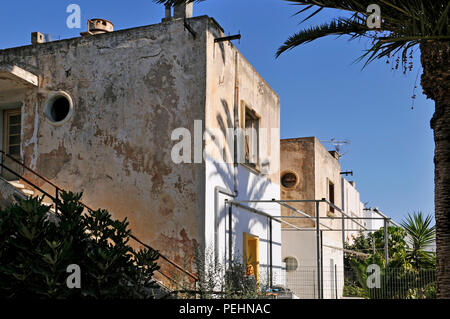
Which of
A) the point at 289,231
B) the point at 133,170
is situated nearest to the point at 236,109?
the point at 133,170

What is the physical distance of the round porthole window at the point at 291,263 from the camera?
67.7ft

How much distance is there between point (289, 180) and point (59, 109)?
1133 centimetres

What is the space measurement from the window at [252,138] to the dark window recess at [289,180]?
707cm

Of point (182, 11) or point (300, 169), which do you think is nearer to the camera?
point (182, 11)

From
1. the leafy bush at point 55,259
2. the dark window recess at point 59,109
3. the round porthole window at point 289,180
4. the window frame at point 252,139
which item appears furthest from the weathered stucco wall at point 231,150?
the round porthole window at point 289,180

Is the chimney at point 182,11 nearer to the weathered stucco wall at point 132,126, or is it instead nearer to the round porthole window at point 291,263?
the weathered stucco wall at point 132,126

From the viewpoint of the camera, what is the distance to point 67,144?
12.2 m

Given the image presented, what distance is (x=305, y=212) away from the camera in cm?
2138

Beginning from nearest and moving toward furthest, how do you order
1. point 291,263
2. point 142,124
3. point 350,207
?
point 142,124, point 291,263, point 350,207

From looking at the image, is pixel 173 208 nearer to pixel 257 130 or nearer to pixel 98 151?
pixel 98 151

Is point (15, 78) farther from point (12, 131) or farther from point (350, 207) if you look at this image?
point (350, 207)

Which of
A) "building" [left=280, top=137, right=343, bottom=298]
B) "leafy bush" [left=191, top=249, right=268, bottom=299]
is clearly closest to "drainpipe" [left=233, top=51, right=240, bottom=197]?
"leafy bush" [left=191, top=249, right=268, bottom=299]

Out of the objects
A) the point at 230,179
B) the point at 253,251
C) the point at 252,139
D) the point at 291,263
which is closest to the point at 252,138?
the point at 252,139

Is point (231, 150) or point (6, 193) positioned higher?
point (231, 150)
